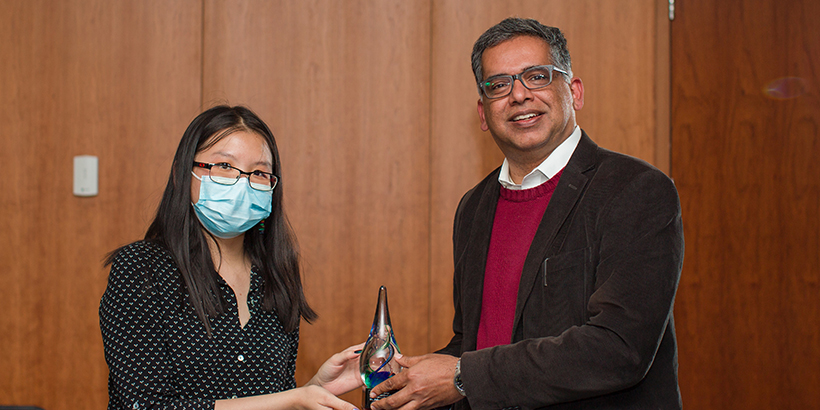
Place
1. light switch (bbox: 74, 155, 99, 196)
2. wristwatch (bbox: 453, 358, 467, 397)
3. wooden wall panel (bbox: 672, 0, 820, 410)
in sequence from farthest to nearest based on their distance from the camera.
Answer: light switch (bbox: 74, 155, 99, 196) → wooden wall panel (bbox: 672, 0, 820, 410) → wristwatch (bbox: 453, 358, 467, 397)

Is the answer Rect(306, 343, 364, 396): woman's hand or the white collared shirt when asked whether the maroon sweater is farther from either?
Rect(306, 343, 364, 396): woman's hand

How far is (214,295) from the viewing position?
4.62ft

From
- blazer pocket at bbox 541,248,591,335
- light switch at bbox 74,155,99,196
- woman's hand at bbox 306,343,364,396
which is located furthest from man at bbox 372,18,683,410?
light switch at bbox 74,155,99,196

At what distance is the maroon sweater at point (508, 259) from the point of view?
1.38m

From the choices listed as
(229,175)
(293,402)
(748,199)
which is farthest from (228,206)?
(748,199)

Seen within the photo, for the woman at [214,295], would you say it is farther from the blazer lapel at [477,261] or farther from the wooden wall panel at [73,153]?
the wooden wall panel at [73,153]

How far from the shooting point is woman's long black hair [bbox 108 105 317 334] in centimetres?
139

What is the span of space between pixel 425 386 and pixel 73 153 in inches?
74.9

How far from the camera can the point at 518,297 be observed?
1.27 meters

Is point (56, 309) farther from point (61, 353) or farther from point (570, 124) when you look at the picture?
point (570, 124)

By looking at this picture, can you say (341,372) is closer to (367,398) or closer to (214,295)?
(367,398)

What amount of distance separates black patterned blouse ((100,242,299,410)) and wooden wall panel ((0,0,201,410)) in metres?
1.10

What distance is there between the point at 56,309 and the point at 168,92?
1007mm

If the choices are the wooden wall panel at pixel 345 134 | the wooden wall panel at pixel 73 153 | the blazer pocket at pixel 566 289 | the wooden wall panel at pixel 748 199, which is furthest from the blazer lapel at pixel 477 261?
the wooden wall panel at pixel 73 153
